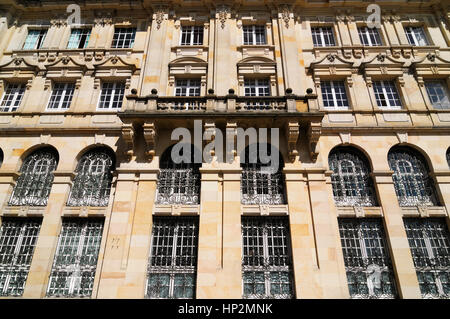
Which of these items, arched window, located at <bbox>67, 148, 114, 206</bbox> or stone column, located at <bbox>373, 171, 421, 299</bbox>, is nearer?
stone column, located at <bbox>373, 171, 421, 299</bbox>

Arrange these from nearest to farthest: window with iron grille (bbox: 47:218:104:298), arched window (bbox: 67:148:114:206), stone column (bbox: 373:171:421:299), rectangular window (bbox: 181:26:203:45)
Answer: stone column (bbox: 373:171:421:299) < window with iron grille (bbox: 47:218:104:298) < arched window (bbox: 67:148:114:206) < rectangular window (bbox: 181:26:203:45)

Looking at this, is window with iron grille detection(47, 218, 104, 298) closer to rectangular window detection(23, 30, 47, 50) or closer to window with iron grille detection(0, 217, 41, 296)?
window with iron grille detection(0, 217, 41, 296)

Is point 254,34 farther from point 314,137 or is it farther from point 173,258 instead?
point 173,258

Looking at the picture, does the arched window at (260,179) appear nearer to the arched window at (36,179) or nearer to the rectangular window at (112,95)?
the rectangular window at (112,95)

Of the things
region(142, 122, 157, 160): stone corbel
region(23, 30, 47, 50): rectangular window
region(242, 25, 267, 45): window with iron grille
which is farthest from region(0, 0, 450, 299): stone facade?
region(23, 30, 47, 50): rectangular window

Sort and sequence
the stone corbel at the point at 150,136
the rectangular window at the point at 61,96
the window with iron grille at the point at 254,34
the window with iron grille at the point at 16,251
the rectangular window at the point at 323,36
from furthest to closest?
1. the window with iron grille at the point at 254,34
2. the rectangular window at the point at 323,36
3. the rectangular window at the point at 61,96
4. the stone corbel at the point at 150,136
5. the window with iron grille at the point at 16,251

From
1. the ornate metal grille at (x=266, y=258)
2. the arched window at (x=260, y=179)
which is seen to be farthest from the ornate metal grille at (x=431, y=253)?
the arched window at (x=260, y=179)

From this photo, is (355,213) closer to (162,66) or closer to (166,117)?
(166,117)

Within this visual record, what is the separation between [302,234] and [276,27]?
1134 centimetres

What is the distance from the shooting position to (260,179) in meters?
12.6

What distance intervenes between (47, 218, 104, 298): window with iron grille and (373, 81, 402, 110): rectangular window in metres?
14.2

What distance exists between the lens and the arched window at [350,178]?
1227cm

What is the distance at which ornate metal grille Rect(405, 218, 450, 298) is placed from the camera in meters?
10.8

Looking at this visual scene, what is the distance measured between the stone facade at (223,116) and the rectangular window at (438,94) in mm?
300
